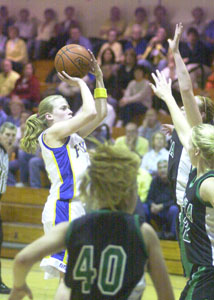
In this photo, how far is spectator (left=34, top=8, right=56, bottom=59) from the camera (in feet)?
40.5

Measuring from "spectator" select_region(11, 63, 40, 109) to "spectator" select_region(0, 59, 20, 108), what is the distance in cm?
10

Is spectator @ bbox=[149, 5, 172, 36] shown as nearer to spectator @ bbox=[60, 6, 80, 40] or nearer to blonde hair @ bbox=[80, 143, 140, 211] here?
spectator @ bbox=[60, 6, 80, 40]

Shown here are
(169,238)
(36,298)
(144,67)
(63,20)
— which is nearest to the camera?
(36,298)

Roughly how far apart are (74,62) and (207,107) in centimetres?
109

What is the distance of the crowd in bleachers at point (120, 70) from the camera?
28.6 ft

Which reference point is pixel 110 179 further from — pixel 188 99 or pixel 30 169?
Answer: pixel 30 169

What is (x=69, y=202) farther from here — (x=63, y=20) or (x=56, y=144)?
(x=63, y=20)

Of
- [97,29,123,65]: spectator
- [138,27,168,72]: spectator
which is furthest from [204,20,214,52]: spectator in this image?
[97,29,123,65]: spectator

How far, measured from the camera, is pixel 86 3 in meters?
12.8

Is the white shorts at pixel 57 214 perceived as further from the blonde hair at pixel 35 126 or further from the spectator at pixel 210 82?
the spectator at pixel 210 82

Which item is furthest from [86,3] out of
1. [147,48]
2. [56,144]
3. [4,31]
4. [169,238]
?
[56,144]

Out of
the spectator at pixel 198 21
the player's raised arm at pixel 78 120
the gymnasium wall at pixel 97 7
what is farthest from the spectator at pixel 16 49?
the player's raised arm at pixel 78 120

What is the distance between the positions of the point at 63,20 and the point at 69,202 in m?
9.15

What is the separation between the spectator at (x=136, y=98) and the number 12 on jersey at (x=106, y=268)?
749 cm
